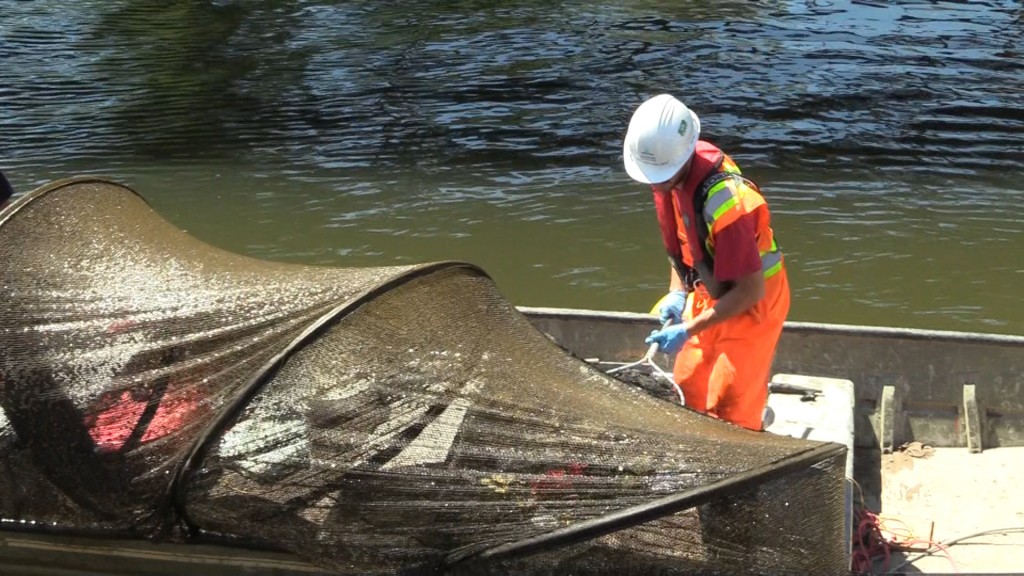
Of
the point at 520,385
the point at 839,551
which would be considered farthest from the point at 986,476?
the point at 520,385

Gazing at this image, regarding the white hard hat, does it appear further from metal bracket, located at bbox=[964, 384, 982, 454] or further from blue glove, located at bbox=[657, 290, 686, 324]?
metal bracket, located at bbox=[964, 384, 982, 454]

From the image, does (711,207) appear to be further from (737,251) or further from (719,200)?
(737,251)

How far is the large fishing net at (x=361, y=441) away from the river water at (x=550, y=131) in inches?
222

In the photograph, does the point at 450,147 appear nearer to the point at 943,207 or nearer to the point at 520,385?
the point at 943,207

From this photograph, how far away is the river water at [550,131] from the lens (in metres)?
10.7

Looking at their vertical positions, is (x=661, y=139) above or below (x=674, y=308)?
above

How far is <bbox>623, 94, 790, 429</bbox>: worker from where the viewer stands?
187 inches

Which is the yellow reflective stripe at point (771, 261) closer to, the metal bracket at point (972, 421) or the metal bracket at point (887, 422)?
the metal bracket at point (887, 422)

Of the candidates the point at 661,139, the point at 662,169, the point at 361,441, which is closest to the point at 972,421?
the point at 662,169

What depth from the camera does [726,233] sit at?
15.4 ft

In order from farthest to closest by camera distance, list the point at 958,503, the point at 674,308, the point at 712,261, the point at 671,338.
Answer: the point at 958,503, the point at 674,308, the point at 671,338, the point at 712,261

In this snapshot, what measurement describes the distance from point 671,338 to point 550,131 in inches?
349

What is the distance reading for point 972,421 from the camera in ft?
21.1

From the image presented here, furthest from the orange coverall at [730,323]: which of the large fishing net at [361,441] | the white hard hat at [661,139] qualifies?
the large fishing net at [361,441]
